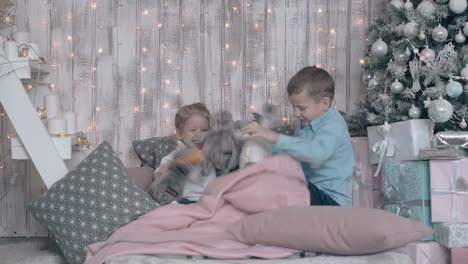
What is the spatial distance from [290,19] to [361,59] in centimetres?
43

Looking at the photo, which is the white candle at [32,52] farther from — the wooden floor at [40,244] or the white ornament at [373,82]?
the white ornament at [373,82]

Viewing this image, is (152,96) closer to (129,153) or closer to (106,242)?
(129,153)

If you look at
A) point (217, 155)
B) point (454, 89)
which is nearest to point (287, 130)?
point (217, 155)

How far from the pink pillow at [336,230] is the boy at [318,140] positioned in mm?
524

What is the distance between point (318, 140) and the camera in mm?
2469

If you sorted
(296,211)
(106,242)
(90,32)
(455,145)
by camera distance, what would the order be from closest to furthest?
(296,211) → (106,242) → (455,145) → (90,32)

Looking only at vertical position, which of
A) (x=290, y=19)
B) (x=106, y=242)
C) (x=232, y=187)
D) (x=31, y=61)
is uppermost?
(x=290, y=19)

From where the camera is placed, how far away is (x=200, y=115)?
290cm

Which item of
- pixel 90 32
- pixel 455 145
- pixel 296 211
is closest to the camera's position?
pixel 296 211

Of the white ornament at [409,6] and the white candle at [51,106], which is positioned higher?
the white ornament at [409,6]

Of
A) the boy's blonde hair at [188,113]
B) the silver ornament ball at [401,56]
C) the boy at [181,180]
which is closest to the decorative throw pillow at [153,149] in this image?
the boy's blonde hair at [188,113]

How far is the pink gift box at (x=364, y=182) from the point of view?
289cm

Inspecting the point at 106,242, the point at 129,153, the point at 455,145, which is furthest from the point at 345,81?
the point at 106,242

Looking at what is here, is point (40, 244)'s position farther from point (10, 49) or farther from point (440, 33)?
point (440, 33)
